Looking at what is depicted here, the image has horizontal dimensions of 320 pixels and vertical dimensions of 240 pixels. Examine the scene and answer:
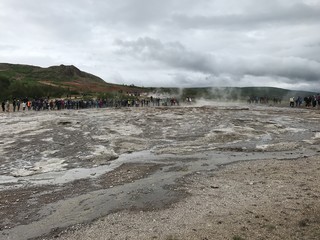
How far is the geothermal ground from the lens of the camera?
8.29 metres

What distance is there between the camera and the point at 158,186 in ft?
38.2

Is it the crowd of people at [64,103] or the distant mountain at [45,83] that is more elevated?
the distant mountain at [45,83]

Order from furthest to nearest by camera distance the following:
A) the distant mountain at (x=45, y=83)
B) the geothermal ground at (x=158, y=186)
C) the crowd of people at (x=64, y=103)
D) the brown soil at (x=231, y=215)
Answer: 1. the distant mountain at (x=45, y=83)
2. the crowd of people at (x=64, y=103)
3. the geothermal ground at (x=158, y=186)
4. the brown soil at (x=231, y=215)

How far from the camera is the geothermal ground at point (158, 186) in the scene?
27.2 ft

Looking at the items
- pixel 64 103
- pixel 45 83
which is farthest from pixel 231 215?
pixel 45 83

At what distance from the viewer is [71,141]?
20.4 metres

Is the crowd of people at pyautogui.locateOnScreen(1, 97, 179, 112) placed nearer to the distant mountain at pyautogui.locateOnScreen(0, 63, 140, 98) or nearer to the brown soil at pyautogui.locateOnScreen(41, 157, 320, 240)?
the distant mountain at pyautogui.locateOnScreen(0, 63, 140, 98)

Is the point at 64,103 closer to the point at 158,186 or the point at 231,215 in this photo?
the point at 158,186

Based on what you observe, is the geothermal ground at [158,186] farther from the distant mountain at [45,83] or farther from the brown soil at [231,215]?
the distant mountain at [45,83]

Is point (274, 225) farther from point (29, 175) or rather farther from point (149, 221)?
point (29, 175)

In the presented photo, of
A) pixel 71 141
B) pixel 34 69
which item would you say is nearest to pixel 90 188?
pixel 71 141

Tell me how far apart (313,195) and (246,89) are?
503 ft

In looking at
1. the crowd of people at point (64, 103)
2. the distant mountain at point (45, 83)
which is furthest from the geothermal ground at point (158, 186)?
the distant mountain at point (45, 83)

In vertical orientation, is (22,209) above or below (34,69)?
below
